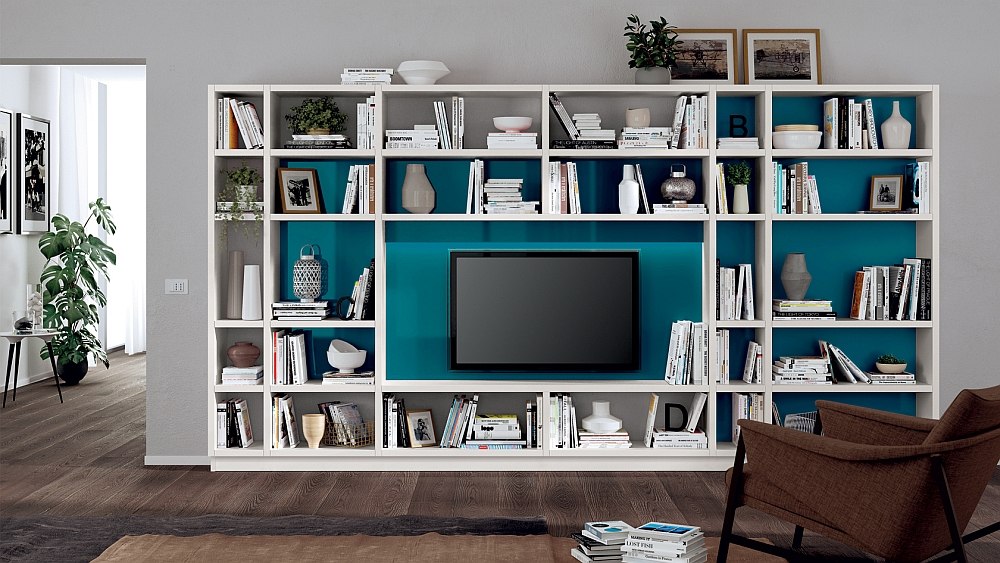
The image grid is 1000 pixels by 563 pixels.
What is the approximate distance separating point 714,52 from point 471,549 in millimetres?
3015

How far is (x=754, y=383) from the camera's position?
477 centimetres

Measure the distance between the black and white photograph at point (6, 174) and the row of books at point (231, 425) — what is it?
364 centimetres

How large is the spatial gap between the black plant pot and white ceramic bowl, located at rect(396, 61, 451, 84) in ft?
14.8

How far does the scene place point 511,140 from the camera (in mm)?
4699

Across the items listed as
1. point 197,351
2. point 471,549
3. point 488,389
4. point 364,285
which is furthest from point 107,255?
point 471,549

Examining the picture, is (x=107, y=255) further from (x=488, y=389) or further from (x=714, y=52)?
(x=714, y=52)

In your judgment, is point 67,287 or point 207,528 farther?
point 67,287

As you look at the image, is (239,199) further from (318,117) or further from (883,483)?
(883,483)

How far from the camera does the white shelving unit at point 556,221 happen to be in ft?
15.3

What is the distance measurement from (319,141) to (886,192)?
3075mm

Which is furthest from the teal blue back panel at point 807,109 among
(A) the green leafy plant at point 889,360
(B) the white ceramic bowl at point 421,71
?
(B) the white ceramic bowl at point 421,71

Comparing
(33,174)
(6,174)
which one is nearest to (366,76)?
(6,174)

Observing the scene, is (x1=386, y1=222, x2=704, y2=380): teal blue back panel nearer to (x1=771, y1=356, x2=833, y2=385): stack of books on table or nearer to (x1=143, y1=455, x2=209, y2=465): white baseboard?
(x1=771, y1=356, x2=833, y2=385): stack of books on table

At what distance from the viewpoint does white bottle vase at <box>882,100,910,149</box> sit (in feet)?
15.4
